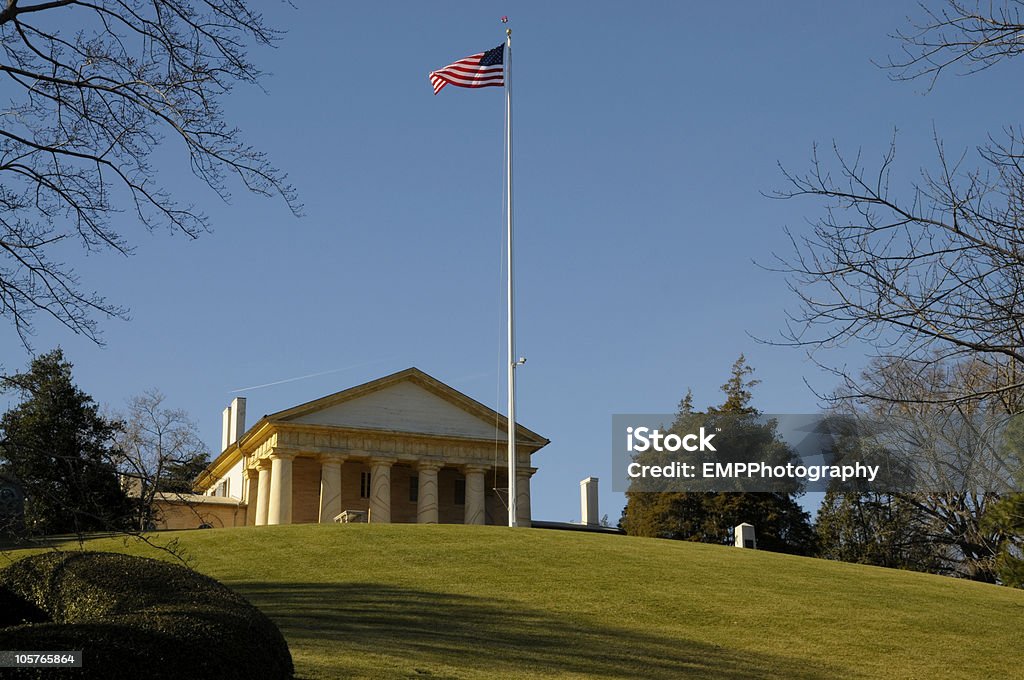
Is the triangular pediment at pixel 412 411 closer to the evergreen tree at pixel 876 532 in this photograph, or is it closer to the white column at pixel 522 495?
the white column at pixel 522 495

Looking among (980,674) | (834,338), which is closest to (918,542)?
(980,674)

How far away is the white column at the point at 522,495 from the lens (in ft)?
182

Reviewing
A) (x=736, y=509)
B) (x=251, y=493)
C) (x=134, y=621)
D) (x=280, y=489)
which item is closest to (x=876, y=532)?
(x=736, y=509)

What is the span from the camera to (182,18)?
439 inches

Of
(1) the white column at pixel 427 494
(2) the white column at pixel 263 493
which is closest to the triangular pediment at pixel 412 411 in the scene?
(1) the white column at pixel 427 494

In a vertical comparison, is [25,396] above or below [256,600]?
above

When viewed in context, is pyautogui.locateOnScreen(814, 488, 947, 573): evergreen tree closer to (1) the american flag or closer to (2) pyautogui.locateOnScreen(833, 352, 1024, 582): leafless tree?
(2) pyautogui.locateOnScreen(833, 352, 1024, 582): leafless tree

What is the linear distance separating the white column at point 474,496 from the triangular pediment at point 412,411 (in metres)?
1.89

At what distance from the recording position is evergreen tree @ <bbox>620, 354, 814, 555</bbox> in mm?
62500

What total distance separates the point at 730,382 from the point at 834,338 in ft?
198

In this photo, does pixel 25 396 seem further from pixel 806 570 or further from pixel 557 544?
pixel 806 570

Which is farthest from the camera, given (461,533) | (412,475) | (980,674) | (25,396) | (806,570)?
(412,475)

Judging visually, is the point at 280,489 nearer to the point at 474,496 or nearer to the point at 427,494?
the point at 427,494

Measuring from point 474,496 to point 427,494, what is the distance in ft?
8.34
